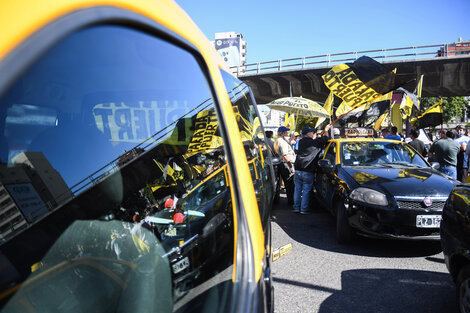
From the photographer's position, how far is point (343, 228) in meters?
4.86

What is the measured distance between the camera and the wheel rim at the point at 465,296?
8.46 ft

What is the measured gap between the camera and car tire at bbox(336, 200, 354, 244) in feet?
15.9

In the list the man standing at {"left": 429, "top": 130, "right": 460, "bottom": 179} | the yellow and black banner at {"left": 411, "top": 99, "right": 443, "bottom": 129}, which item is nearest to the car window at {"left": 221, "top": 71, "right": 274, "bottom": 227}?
the man standing at {"left": 429, "top": 130, "right": 460, "bottom": 179}

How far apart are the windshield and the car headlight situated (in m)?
1.05

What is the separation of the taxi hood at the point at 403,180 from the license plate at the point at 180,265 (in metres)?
3.84

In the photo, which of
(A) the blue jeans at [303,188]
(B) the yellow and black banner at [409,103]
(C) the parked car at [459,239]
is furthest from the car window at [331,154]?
(B) the yellow and black banner at [409,103]

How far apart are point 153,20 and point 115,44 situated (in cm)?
11

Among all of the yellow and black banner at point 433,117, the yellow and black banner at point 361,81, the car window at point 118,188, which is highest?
the yellow and black banner at point 361,81

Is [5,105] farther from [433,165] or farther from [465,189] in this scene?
[433,165]

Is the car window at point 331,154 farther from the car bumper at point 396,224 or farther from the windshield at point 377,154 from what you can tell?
the car bumper at point 396,224

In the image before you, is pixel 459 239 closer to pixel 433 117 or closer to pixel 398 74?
pixel 433 117

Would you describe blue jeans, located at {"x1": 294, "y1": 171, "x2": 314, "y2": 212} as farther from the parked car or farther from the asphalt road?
the parked car

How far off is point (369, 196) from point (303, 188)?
253 cm

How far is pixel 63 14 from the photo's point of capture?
21.0 inches
